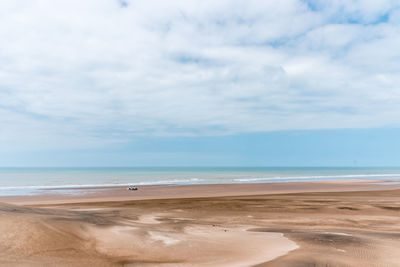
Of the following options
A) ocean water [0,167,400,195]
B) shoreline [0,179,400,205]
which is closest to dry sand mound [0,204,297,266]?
shoreline [0,179,400,205]

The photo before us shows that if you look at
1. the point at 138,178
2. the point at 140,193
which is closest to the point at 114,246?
the point at 140,193

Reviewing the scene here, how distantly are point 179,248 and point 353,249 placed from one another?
13.9ft

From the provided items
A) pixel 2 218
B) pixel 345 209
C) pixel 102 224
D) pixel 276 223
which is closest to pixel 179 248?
pixel 102 224

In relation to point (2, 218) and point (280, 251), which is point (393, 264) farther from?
point (2, 218)

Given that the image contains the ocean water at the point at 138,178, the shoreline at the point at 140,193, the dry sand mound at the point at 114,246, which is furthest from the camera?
the ocean water at the point at 138,178

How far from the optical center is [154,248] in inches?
288

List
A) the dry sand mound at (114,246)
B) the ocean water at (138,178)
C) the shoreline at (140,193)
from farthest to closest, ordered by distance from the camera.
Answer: the ocean water at (138,178), the shoreline at (140,193), the dry sand mound at (114,246)

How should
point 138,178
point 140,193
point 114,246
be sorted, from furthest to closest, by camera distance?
point 138,178 < point 140,193 < point 114,246

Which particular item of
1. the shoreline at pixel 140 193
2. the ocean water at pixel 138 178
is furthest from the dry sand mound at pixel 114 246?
the ocean water at pixel 138 178

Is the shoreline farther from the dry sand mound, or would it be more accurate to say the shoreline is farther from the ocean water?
the dry sand mound

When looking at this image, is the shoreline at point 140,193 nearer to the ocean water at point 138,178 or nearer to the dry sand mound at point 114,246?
the ocean water at point 138,178

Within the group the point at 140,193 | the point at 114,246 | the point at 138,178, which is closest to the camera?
the point at 114,246

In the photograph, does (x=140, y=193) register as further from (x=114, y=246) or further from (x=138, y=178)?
(x=138, y=178)

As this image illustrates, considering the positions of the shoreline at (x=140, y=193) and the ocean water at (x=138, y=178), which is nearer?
the shoreline at (x=140, y=193)
